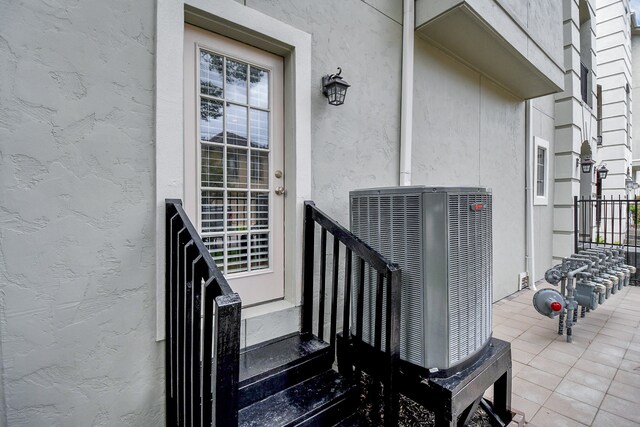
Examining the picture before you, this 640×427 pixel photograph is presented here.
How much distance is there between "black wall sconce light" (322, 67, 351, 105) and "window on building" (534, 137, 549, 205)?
16.3ft

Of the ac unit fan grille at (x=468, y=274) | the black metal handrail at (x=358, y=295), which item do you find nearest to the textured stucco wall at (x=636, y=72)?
the ac unit fan grille at (x=468, y=274)

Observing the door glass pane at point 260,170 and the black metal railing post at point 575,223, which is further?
the black metal railing post at point 575,223

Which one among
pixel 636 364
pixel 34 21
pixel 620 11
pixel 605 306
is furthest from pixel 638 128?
pixel 34 21

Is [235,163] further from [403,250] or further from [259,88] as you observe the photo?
[403,250]

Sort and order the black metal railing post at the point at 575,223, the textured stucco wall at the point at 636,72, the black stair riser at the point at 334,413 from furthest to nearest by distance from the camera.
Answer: the textured stucco wall at the point at 636,72, the black metal railing post at the point at 575,223, the black stair riser at the point at 334,413

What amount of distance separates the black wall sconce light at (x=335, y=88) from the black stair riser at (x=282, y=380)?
1871 millimetres

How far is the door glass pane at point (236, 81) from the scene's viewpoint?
2094 millimetres

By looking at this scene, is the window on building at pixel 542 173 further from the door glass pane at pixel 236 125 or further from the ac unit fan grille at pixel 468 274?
the door glass pane at pixel 236 125

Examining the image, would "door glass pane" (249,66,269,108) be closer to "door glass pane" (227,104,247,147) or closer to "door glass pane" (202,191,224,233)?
"door glass pane" (227,104,247,147)

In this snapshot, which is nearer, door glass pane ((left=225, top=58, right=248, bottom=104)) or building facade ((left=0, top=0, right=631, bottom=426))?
building facade ((left=0, top=0, right=631, bottom=426))

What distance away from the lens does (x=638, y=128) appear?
13.8m

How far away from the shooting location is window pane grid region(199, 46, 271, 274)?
6.57ft

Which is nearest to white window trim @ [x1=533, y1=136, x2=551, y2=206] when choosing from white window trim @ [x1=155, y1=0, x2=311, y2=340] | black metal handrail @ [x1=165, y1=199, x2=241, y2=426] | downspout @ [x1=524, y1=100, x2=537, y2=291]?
downspout @ [x1=524, y1=100, x2=537, y2=291]

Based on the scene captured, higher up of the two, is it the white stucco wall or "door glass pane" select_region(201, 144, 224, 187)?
the white stucco wall
